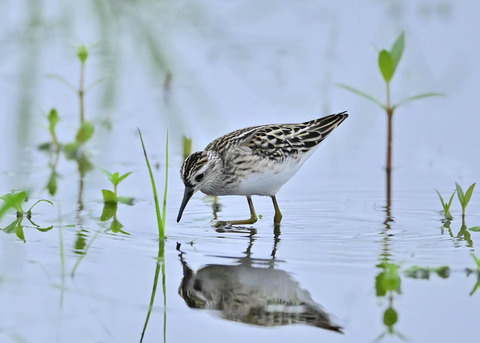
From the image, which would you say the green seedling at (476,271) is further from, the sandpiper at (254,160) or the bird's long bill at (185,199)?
the bird's long bill at (185,199)

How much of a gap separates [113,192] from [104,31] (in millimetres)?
2128

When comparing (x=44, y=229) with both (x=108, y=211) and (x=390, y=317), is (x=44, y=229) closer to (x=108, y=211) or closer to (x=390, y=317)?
(x=108, y=211)

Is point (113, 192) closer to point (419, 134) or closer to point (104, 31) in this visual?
point (104, 31)

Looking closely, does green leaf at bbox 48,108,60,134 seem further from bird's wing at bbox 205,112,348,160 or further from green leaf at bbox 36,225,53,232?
green leaf at bbox 36,225,53,232

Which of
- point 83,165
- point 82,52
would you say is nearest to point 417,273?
point 83,165

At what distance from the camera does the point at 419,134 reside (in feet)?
40.6

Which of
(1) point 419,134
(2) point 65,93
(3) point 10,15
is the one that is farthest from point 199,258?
(3) point 10,15

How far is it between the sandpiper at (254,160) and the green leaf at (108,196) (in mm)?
773

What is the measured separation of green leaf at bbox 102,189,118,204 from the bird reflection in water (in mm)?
1951

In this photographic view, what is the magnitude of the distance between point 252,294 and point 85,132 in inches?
199

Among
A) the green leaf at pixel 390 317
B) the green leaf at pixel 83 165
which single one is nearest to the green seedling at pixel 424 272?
the green leaf at pixel 390 317

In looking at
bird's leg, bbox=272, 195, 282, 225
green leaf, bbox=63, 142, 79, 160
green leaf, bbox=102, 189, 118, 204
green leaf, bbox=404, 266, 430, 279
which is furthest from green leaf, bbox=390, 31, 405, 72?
green leaf, bbox=404, 266, 430, 279

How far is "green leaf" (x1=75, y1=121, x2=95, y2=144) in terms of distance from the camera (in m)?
11.7

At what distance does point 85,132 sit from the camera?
38.3 ft
